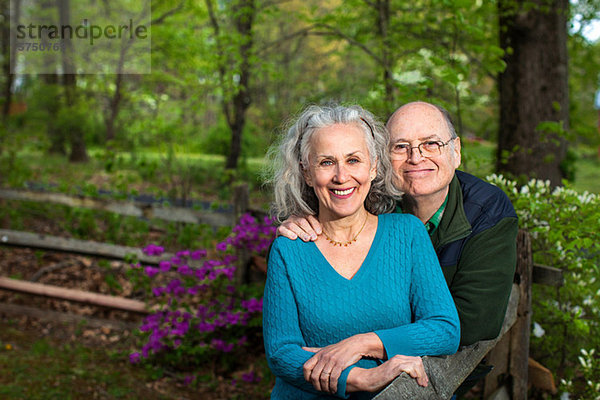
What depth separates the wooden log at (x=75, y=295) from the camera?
210 inches

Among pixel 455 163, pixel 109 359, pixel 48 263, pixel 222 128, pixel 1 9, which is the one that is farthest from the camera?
pixel 222 128

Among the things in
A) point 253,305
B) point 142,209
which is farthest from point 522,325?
point 142,209

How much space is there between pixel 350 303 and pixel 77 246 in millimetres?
4797

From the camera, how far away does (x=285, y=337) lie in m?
1.85

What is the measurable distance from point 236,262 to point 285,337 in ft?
10.2

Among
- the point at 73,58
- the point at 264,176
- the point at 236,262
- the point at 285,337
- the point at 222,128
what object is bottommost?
the point at 236,262

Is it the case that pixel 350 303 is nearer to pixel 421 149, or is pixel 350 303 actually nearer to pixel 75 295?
pixel 421 149

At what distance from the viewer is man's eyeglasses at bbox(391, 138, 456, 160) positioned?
2215 mm

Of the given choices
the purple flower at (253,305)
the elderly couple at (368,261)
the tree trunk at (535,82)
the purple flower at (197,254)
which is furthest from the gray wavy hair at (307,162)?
the tree trunk at (535,82)

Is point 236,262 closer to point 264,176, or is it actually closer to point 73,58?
point 264,176

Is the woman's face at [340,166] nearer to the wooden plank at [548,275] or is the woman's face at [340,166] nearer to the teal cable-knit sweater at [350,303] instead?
the teal cable-knit sweater at [350,303]

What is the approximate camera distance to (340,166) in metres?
1.91

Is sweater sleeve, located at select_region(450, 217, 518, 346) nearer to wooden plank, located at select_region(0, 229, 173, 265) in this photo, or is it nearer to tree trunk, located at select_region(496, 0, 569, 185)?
tree trunk, located at select_region(496, 0, 569, 185)

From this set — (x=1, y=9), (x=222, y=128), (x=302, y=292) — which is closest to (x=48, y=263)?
(x=302, y=292)
